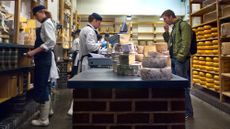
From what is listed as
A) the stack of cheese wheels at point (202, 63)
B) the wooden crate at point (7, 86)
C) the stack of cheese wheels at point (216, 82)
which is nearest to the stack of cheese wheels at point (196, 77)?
the stack of cheese wheels at point (202, 63)

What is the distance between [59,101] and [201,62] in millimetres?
3158

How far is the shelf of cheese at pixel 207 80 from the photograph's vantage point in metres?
4.30

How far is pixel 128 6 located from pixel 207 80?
6.23 m

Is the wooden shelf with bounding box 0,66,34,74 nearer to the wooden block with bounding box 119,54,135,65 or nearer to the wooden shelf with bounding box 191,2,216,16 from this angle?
the wooden block with bounding box 119,54,135,65

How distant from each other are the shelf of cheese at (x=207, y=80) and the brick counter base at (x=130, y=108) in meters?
3.33

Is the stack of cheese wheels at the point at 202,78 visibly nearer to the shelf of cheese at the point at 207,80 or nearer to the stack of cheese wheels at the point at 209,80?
the shelf of cheese at the point at 207,80

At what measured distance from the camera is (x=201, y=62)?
5.11 meters

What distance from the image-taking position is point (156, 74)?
1.25m

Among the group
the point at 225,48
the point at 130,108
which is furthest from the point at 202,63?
the point at 130,108

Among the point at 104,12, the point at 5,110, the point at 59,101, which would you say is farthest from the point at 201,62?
the point at 104,12

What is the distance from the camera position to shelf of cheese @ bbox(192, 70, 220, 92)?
4296mm

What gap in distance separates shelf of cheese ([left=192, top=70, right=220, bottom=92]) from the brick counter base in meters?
3.33

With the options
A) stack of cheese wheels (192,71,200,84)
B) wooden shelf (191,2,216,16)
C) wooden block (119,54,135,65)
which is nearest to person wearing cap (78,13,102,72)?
wooden block (119,54,135,65)

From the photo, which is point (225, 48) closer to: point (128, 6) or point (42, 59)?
point (42, 59)
